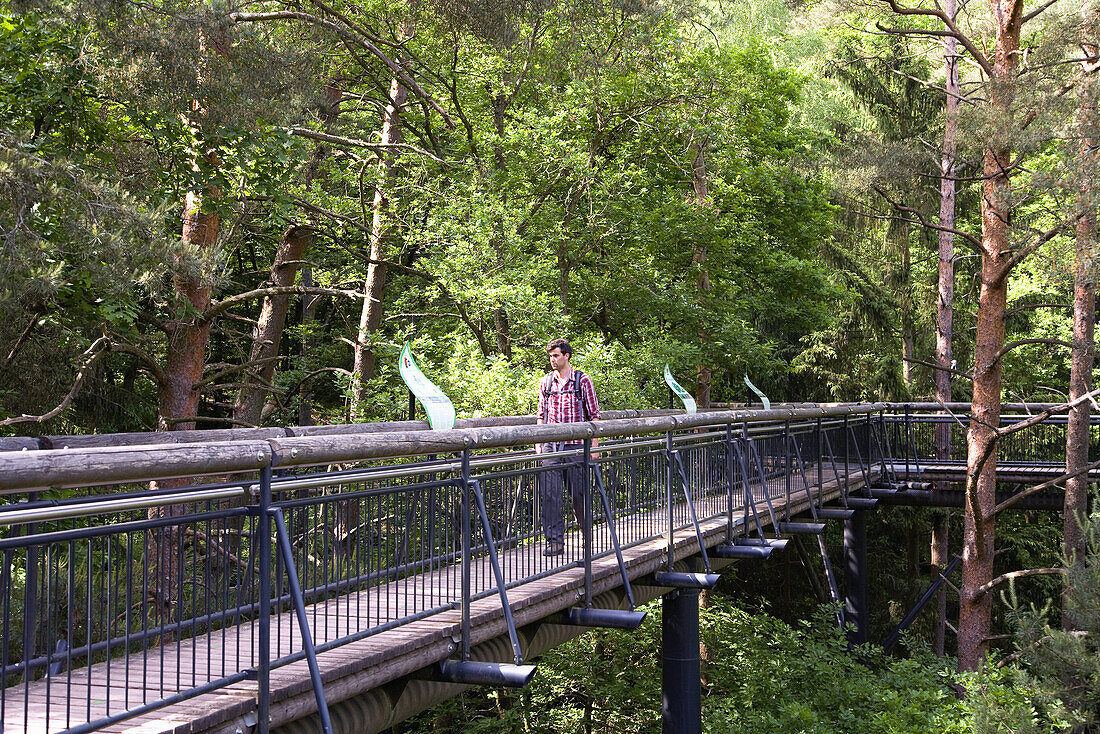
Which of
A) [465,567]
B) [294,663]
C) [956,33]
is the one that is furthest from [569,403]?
[956,33]

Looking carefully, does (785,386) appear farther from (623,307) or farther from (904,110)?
(623,307)

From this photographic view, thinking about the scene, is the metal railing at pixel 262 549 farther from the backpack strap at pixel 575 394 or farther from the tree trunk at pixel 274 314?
the tree trunk at pixel 274 314

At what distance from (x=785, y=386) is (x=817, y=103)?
1152 centimetres

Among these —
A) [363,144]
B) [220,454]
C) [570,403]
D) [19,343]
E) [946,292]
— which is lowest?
[220,454]

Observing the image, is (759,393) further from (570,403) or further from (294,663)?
(294,663)

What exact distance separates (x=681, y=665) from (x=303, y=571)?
5.50m

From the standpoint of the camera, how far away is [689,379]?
70.5ft

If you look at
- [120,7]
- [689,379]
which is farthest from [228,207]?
[689,379]

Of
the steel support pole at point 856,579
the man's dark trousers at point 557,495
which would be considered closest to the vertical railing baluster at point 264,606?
the man's dark trousers at point 557,495

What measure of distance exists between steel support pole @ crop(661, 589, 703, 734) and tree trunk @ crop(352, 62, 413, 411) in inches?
292

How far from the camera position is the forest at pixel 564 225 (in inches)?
389

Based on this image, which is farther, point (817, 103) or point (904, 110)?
point (817, 103)

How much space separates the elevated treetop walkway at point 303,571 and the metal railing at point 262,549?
14 millimetres

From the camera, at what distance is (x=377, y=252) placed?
16.7 metres
